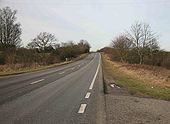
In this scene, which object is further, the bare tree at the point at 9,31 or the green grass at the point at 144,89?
the bare tree at the point at 9,31

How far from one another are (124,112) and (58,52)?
7923 centimetres

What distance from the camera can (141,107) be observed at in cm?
923

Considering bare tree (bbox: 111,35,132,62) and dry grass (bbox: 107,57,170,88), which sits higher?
bare tree (bbox: 111,35,132,62)

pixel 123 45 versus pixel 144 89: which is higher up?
pixel 123 45

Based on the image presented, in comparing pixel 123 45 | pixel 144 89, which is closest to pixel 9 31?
pixel 123 45

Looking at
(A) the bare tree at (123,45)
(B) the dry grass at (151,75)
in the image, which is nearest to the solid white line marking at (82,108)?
(B) the dry grass at (151,75)

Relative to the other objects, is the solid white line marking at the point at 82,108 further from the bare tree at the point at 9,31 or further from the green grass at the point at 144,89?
the bare tree at the point at 9,31

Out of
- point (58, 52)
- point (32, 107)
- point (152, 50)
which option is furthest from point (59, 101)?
point (58, 52)

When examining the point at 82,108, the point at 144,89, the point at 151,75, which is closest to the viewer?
the point at 82,108

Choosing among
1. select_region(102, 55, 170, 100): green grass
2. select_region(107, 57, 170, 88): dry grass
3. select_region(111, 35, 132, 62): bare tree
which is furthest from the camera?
select_region(111, 35, 132, 62): bare tree

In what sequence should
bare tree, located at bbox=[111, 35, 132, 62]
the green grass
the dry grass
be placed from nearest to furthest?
the green grass → the dry grass → bare tree, located at bbox=[111, 35, 132, 62]

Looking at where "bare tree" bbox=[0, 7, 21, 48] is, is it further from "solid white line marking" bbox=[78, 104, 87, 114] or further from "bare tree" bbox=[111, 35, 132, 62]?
"solid white line marking" bbox=[78, 104, 87, 114]

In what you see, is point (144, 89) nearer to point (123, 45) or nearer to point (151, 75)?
point (151, 75)

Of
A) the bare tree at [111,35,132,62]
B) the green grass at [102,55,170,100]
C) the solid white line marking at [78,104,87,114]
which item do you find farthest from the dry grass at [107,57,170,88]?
the bare tree at [111,35,132,62]
